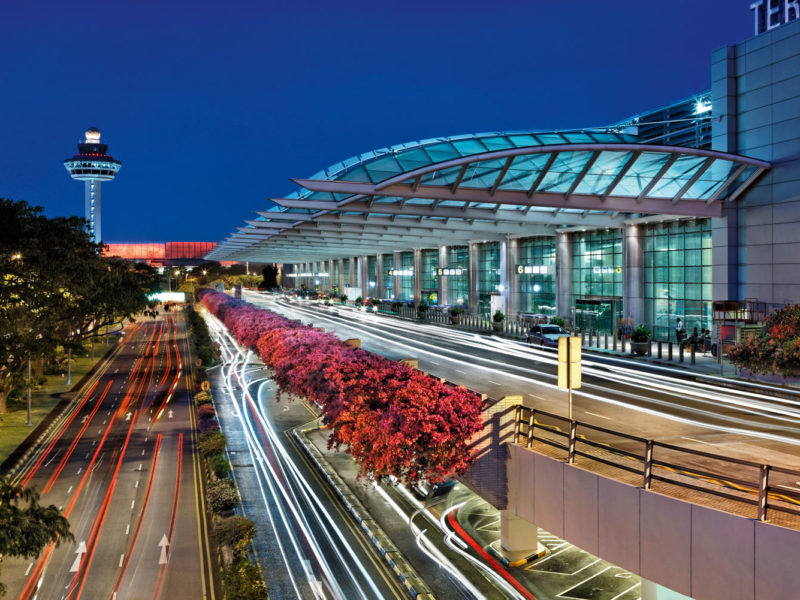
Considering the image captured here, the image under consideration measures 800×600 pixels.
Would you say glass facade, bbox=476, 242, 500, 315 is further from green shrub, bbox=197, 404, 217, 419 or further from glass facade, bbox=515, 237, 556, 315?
green shrub, bbox=197, 404, 217, 419

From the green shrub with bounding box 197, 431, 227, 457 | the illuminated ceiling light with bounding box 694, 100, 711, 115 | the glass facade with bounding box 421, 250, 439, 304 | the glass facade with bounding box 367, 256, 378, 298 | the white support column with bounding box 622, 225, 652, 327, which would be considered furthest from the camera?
the glass facade with bounding box 367, 256, 378, 298

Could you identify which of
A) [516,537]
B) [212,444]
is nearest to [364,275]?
[212,444]

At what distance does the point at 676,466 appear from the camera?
11492 millimetres

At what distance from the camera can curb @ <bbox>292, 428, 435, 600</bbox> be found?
16.0 metres

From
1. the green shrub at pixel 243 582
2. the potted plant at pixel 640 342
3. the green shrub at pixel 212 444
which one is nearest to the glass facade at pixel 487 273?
the potted plant at pixel 640 342

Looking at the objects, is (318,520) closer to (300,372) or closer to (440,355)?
(300,372)

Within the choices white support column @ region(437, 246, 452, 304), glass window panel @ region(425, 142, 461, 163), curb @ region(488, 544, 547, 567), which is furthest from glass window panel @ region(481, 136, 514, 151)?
white support column @ region(437, 246, 452, 304)

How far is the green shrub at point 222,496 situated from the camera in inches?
825

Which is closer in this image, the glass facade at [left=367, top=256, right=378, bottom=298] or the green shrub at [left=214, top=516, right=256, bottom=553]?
the green shrub at [left=214, top=516, right=256, bottom=553]

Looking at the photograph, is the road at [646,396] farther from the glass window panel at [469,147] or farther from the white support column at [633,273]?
the glass window panel at [469,147]

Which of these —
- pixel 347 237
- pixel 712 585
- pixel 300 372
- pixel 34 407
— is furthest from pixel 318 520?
pixel 347 237

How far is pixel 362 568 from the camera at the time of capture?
57.1 feet

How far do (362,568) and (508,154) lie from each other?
19.5 m

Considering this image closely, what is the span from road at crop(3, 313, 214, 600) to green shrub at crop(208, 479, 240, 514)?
0.71m
